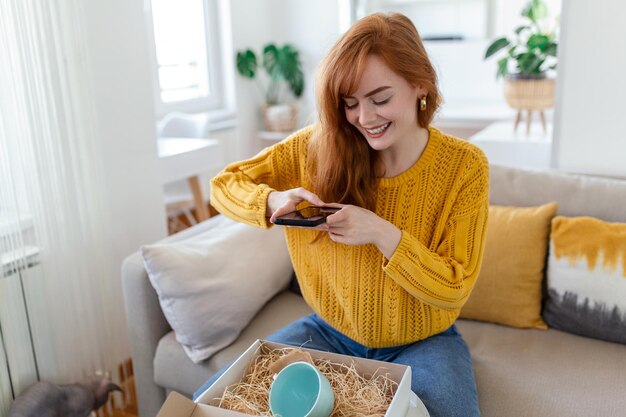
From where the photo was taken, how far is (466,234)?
4.17 feet

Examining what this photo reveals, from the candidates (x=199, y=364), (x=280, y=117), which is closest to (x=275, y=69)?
(x=280, y=117)

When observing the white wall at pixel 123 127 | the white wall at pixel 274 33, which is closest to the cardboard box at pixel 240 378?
the white wall at pixel 123 127

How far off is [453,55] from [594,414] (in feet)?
9.56

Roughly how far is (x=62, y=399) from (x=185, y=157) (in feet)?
4.02

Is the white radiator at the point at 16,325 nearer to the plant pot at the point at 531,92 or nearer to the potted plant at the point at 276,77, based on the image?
the plant pot at the point at 531,92

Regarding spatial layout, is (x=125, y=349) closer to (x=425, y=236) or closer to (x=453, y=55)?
(x=425, y=236)

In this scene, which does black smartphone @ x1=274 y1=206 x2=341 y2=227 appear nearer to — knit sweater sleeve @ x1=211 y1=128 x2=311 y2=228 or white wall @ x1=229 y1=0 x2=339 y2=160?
knit sweater sleeve @ x1=211 y1=128 x2=311 y2=228

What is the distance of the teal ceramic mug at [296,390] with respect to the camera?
993 mm

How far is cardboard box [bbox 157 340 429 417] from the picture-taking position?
0.94 metres

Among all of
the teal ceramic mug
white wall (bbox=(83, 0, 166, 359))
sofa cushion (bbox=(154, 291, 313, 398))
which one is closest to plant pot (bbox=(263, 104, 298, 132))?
white wall (bbox=(83, 0, 166, 359))

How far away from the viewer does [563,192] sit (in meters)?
1.79

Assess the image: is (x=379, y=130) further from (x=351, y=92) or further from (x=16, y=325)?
(x=16, y=325)

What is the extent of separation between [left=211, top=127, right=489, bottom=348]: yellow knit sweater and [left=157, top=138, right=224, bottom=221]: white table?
1.19 metres

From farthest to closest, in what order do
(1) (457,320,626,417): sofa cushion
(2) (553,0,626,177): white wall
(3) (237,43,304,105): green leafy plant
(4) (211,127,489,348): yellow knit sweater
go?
(3) (237,43,304,105): green leafy plant → (2) (553,0,626,177): white wall → (1) (457,320,626,417): sofa cushion → (4) (211,127,489,348): yellow knit sweater
